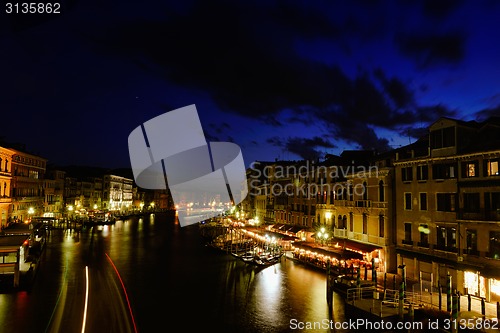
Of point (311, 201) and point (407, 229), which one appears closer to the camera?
point (407, 229)

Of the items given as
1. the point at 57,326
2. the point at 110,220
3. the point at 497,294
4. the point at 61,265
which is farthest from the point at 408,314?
the point at 110,220

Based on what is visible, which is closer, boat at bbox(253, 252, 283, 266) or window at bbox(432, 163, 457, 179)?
window at bbox(432, 163, 457, 179)

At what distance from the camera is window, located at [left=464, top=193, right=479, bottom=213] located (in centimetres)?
2130

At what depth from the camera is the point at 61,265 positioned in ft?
108

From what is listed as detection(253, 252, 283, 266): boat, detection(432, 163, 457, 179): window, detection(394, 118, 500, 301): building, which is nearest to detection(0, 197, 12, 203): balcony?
detection(253, 252, 283, 266): boat

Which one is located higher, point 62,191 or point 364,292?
point 62,191

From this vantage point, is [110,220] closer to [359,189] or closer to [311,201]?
[311,201]

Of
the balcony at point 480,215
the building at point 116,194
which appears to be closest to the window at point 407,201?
the balcony at point 480,215

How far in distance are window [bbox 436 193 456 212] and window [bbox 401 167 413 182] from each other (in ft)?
8.68

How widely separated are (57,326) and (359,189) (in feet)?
81.8

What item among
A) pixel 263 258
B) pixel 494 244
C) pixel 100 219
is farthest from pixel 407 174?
pixel 100 219

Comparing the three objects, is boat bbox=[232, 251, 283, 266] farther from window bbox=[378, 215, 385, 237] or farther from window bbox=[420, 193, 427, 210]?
window bbox=[420, 193, 427, 210]

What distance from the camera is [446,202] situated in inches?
922

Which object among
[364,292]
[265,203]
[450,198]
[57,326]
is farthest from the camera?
[265,203]
